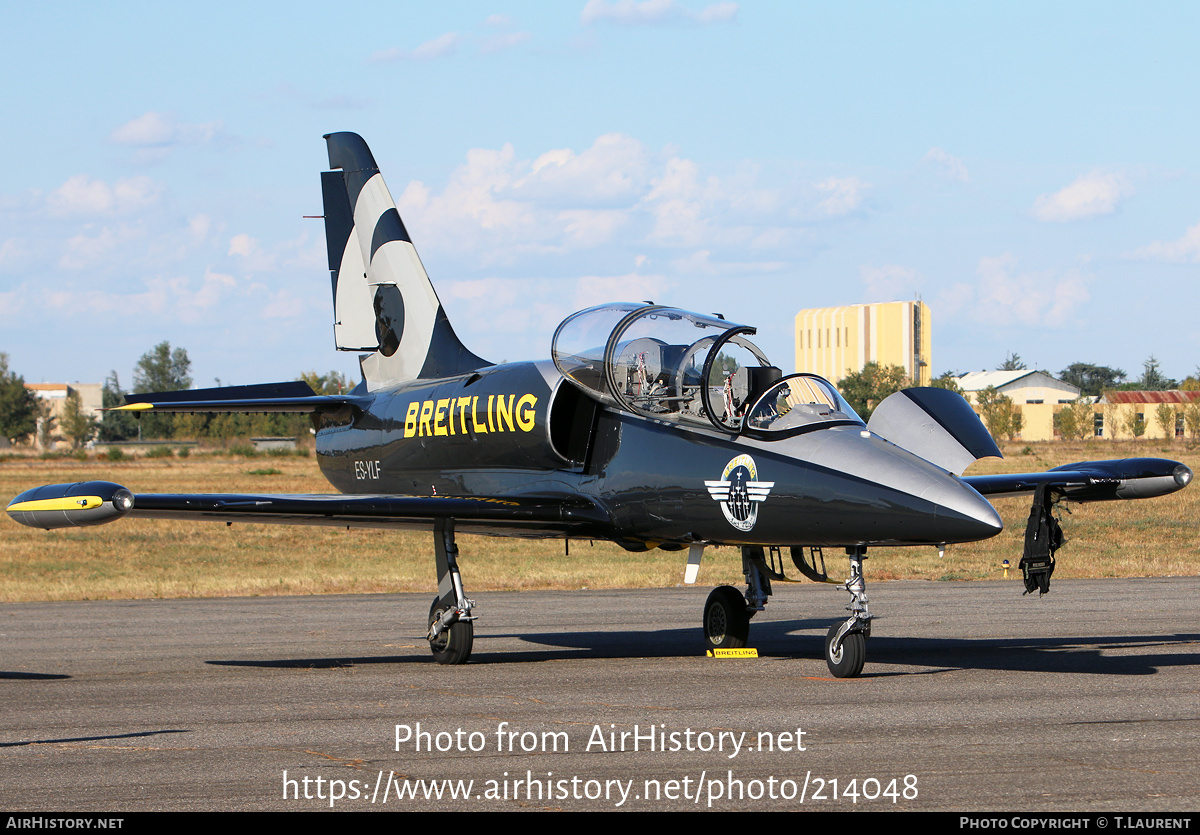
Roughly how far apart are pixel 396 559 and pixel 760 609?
20213 mm

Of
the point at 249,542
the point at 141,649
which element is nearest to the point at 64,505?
the point at 141,649

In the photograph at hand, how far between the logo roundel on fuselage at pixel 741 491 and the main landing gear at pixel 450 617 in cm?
308

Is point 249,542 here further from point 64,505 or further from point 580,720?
point 580,720

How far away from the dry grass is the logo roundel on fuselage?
13162 mm

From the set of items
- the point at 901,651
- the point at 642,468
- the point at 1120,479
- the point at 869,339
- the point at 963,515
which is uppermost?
the point at 869,339

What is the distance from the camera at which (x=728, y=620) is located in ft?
45.9

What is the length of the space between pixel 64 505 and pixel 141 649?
410 centimetres

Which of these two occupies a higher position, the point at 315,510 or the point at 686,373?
the point at 686,373

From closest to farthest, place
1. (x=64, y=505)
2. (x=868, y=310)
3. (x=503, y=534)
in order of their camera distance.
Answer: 1. (x=64, y=505)
2. (x=503, y=534)
3. (x=868, y=310)

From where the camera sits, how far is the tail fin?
17.8 m

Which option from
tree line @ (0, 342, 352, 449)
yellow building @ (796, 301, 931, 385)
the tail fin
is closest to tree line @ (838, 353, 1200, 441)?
yellow building @ (796, 301, 931, 385)

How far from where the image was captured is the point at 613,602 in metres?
21.3

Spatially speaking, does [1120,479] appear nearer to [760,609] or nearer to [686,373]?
[760,609]

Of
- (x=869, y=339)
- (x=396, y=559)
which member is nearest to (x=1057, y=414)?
(x=869, y=339)
